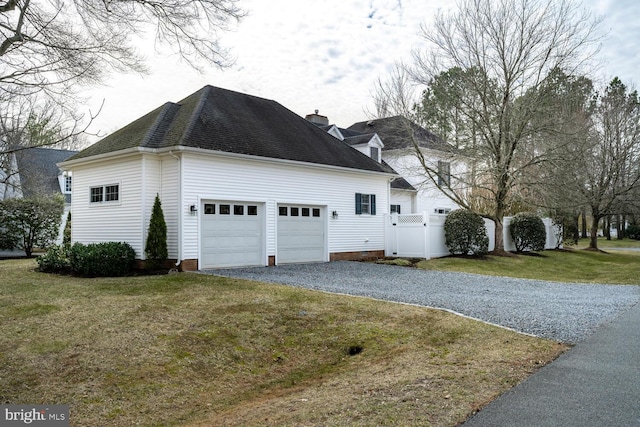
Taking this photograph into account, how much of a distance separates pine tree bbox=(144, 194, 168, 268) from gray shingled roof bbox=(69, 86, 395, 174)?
206 cm

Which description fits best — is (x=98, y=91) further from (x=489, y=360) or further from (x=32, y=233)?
(x=32, y=233)

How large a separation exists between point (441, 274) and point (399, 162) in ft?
42.0

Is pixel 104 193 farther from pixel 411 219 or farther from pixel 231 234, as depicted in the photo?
pixel 411 219

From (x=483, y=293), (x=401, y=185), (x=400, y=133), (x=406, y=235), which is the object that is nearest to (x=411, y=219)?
(x=406, y=235)

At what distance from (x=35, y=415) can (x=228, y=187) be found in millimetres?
9933

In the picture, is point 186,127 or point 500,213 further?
point 500,213

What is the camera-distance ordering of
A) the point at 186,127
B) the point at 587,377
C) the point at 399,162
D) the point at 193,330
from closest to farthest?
the point at 587,377 → the point at 193,330 → the point at 186,127 → the point at 399,162

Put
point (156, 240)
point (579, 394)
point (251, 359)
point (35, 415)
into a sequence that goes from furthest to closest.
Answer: point (156, 240)
point (251, 359)
point (35, 415)
point (579, 394)

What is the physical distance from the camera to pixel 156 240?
1380cm

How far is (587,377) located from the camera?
5.17 meters

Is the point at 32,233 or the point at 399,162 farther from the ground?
the point at 399,162

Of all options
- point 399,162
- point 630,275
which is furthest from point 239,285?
point 399,162

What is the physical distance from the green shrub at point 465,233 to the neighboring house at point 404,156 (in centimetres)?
322

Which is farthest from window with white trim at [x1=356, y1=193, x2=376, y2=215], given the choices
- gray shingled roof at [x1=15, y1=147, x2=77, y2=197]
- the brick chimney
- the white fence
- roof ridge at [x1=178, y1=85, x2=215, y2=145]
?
gray shingled roof at [x1=15, y1=147, x2=77, y2=197]
